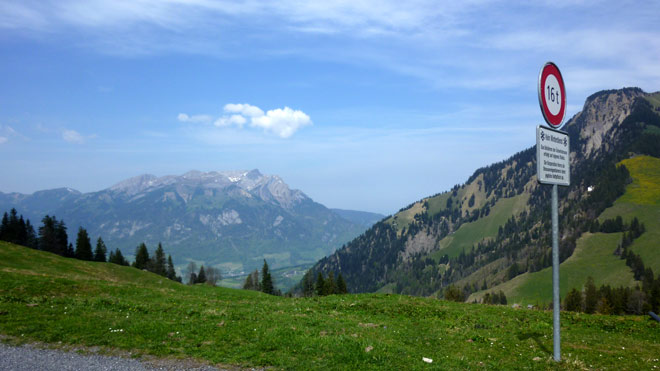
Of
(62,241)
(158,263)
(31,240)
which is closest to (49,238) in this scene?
(62,241)

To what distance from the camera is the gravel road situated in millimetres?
12234

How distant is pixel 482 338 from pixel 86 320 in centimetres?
1766

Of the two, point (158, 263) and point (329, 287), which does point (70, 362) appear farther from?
point (158, 263)

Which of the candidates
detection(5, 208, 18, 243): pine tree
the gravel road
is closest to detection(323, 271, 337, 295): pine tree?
the gravel road

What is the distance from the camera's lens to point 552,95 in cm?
1241

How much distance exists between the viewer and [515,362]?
1347 centimetres

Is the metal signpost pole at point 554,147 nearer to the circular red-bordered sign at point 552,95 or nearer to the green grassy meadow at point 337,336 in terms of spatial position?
the circular red-bordered sign at point 552,95

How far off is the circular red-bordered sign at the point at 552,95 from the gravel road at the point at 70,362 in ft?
44.1

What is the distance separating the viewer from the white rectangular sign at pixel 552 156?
446 inches

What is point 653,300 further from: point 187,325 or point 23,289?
point 23,289

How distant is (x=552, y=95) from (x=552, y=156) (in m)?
2.08

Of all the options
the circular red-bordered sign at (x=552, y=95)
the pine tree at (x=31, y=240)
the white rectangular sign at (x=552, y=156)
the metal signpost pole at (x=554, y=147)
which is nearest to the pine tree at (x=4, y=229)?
the pine tree at (x=31, y=240)

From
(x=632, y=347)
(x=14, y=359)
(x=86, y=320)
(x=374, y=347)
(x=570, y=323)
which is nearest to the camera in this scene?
(x=14, y=359)

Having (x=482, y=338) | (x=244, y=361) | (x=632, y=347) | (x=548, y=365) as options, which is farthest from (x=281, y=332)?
(x=632, y=347)
